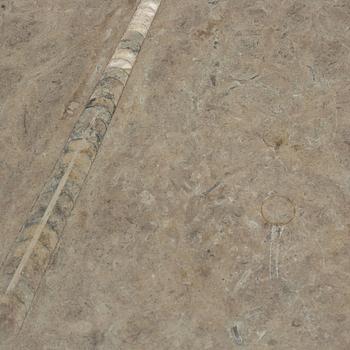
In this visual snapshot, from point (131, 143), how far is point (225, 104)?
197 centimetres

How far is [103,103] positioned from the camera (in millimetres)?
9703

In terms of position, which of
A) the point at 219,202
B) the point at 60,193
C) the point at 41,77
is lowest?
the point at 219,202

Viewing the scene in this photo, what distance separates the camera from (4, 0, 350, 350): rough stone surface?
8.08 metres

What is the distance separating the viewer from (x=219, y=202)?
8938mm

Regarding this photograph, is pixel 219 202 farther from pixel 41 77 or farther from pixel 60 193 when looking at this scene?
pixel 41 77

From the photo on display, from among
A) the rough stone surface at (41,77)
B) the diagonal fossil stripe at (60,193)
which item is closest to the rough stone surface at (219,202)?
the diagonal fossil stripe at (60,193)

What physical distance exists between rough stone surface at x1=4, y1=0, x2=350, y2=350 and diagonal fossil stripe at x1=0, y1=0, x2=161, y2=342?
264mm

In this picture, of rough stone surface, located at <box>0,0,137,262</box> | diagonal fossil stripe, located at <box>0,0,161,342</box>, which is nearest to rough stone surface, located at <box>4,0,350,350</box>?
diagonal fossil stripe, located at <box>0,0,161,342</box>

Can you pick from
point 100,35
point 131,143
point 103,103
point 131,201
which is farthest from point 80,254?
point 100,35

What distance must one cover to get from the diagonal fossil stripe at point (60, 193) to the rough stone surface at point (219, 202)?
0.87 ft

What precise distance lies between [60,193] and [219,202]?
2.75 meters

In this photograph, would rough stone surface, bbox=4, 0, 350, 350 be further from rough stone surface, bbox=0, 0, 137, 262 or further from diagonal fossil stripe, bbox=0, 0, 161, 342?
rough stone surface, bbox=0, 0, 137, 262

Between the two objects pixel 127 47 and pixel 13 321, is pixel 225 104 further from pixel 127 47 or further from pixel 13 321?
pixel 13 321

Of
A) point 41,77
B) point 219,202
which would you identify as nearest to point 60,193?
point 219,202
